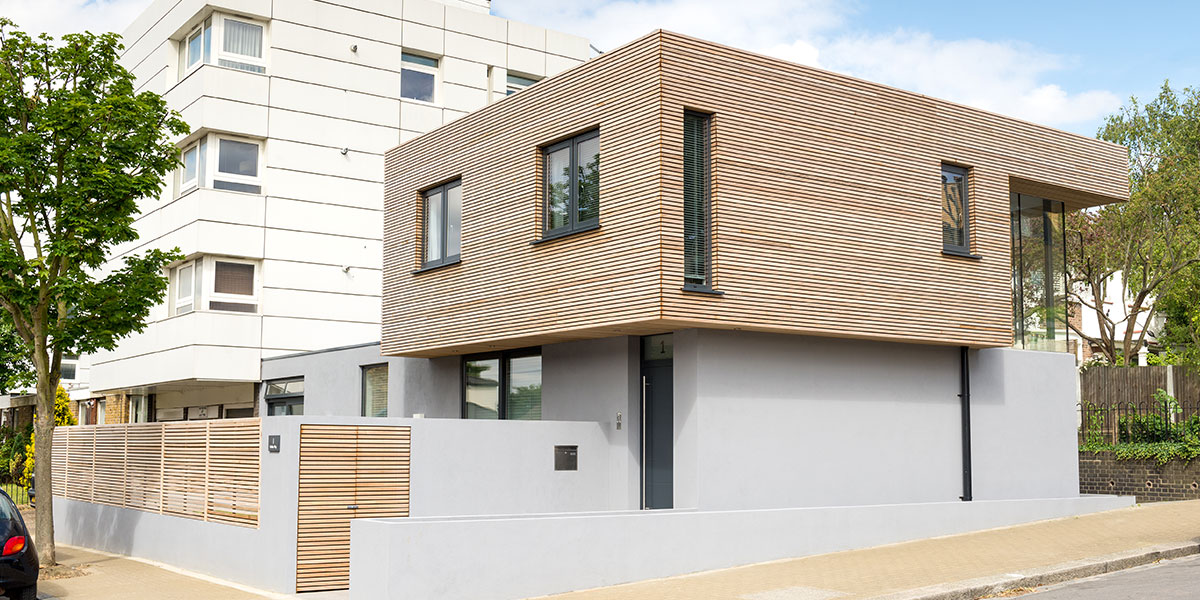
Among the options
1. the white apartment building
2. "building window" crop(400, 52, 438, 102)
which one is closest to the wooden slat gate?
the white apartment building

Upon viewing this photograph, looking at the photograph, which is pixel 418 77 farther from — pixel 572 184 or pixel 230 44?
pixel 572 184

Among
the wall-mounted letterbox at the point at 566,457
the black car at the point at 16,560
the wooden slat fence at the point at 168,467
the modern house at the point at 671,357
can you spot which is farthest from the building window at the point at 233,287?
the black car at the point at 16,560

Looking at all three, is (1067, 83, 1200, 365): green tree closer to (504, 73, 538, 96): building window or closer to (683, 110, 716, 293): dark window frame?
(504, 73, 538, 96): building window

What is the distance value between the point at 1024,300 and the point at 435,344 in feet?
35.2

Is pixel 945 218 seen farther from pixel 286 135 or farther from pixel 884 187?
pixel 286 135

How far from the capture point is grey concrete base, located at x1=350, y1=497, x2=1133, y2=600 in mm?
12703

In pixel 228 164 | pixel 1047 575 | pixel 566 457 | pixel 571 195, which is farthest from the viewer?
pixel 228 164

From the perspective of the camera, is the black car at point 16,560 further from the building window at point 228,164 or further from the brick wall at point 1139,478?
the brick wall at point 1139,478

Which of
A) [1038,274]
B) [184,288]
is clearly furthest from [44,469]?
[1038,274]

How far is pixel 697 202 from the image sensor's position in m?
15.9

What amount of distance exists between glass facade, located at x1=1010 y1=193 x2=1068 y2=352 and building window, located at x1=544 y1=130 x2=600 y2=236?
8.68 m

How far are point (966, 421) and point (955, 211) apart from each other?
349cm

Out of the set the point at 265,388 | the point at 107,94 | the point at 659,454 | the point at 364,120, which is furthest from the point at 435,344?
the point at 364,120

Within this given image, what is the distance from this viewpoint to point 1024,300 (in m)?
21.0
